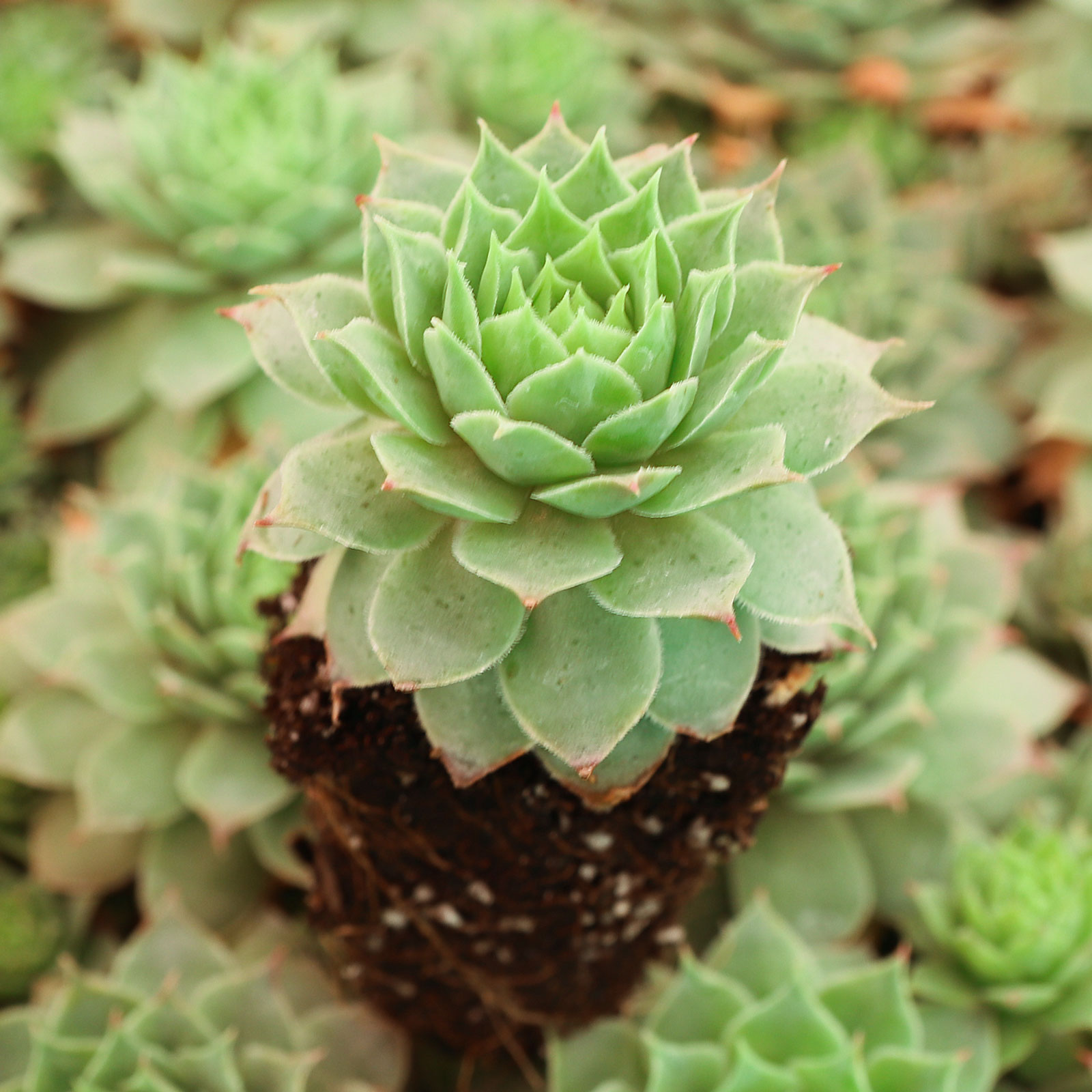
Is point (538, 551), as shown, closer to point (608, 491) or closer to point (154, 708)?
point (608, 491)

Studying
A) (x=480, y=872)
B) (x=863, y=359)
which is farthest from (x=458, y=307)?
(x=480, y=872)

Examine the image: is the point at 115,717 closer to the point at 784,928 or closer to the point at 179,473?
the point at 179,473

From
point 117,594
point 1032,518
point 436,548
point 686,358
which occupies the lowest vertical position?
point 1032,518

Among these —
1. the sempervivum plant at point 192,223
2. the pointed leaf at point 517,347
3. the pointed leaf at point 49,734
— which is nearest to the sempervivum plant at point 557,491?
the pointed leaf at point 517,347

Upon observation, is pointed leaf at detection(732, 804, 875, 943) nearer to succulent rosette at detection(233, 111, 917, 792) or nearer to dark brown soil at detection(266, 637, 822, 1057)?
dark brown soil at detection(266, 637, 822, 1057)

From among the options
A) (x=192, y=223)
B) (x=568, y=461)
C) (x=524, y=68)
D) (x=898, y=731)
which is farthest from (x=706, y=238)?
(x=524, y=68)

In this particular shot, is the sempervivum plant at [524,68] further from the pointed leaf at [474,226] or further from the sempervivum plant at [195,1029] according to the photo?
the sempervivum plant at [195,1029]

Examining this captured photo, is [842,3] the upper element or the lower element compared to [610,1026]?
upper
